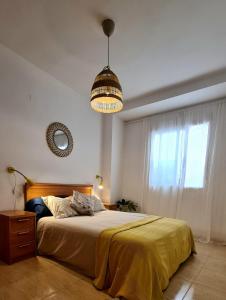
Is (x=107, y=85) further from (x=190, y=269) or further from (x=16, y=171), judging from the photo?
(x=190, y=269)

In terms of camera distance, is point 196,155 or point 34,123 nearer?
point 34,123

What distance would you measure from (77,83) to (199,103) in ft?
8.19

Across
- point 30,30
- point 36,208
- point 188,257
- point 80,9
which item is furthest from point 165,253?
point 30,30

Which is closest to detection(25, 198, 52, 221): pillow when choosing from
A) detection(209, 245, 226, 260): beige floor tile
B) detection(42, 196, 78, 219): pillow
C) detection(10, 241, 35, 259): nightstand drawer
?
detection(42, 196, 78, 219): pillow

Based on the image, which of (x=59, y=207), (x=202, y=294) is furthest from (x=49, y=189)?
(x=202, y=294)

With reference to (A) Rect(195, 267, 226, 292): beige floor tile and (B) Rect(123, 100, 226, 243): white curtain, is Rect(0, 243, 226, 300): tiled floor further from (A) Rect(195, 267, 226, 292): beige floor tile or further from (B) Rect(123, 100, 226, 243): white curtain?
(B) Rect(123, 100, 226, 243): white curtain

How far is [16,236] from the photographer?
7.95 feet

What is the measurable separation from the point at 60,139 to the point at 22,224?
5.43 feet

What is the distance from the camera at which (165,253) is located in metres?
1.97

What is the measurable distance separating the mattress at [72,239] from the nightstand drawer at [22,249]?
0.11 meters

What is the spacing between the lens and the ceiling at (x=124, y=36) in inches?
79.4

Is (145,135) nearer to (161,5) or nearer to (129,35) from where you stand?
(129,35)

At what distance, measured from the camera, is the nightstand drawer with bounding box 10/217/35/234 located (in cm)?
240

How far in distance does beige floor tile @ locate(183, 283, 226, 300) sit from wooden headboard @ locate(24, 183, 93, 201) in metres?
2.45
